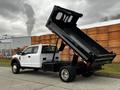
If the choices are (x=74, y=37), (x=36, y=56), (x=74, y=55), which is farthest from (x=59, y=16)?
(x=74, y=55)

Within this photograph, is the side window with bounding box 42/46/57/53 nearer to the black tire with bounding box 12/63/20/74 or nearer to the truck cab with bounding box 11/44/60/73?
the truck cab with bounding box 11/44/60/73

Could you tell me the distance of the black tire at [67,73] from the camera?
9773 mm

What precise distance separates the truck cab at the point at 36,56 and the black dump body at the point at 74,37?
4.78 feet

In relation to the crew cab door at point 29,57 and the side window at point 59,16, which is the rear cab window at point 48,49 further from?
the side window at point 59,16

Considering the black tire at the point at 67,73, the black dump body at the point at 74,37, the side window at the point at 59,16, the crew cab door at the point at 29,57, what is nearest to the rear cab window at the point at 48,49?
the crew cab door at the point at 29,57

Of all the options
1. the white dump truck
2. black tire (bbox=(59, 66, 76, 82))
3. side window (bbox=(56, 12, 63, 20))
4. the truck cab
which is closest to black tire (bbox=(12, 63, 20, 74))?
the white dump truck

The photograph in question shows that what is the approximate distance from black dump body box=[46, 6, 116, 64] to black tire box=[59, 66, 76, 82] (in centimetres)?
79

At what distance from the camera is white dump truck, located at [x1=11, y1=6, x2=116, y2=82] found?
387 inches

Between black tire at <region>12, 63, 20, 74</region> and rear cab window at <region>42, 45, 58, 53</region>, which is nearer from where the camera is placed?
rear cab window at <region>42, 45, 58, 53</region>

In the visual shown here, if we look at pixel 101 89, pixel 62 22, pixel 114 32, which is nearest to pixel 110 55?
pixel 101 89

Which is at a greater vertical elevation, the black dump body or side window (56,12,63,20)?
side window (56,12,63,20)

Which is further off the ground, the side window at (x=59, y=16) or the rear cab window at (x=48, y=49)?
the side window at (x=59, y=16)

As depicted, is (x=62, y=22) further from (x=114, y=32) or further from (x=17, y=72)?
(x=114, y=32)

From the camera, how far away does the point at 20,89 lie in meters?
8.66
